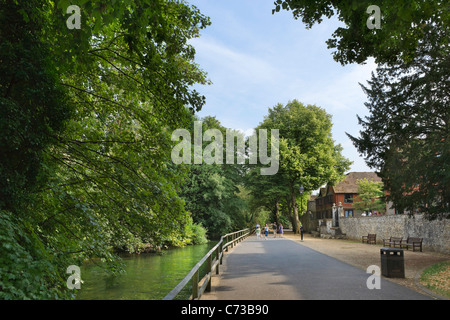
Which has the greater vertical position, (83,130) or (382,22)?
(382,22)

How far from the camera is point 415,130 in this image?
16.0 metres

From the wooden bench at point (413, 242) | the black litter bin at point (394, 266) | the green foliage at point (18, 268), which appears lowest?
the wooden bench at point (413, 242)

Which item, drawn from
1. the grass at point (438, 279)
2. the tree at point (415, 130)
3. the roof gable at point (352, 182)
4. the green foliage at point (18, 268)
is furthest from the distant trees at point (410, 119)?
the roof gable at point (352, 182)

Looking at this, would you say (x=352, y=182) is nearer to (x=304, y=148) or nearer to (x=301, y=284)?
(x=304, y=148)

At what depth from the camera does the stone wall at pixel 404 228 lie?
64.2 ft

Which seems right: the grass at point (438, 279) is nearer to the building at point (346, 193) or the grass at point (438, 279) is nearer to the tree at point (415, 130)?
the tree at point (415, 130)

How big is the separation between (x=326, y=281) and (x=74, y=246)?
22.9 ft

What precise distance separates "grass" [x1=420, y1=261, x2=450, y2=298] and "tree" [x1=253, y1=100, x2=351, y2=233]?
30750mm

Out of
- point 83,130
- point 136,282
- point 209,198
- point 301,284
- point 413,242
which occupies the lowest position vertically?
point 136,282

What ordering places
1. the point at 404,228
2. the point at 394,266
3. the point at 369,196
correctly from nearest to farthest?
the point at 394,266 → the point at 404,228 → the point at 369,196

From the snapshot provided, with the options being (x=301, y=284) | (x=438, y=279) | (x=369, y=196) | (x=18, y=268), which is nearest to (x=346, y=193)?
(x=369, y=196)

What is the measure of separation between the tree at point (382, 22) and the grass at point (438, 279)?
6.28 meters

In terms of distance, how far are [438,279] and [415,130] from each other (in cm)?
772

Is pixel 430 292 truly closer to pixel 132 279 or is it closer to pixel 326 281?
pixel 326 281
